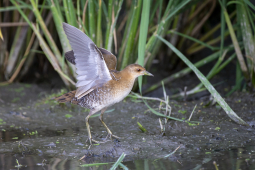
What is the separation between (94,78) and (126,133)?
0.76 meters

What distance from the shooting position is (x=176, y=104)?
4277 mm

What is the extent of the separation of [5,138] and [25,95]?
184 cm

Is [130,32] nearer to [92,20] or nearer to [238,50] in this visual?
[92,20]

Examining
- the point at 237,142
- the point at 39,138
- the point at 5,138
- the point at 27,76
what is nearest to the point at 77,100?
the point at 39,138

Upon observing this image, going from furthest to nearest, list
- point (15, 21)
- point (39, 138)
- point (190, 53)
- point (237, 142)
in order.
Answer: point (190, 53) < point (15, 21) < point (39, 138) < point (237, 142)

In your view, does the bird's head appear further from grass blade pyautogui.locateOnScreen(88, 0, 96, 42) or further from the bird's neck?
grass blade pyautogui.locateOnScreen(88, 0, 96, 42)

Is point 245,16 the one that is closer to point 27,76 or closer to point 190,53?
point 190,53

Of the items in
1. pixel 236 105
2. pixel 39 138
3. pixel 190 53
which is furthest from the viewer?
pixel 190 53

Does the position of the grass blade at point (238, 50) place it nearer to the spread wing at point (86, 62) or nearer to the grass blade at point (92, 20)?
the grass blade at point (92, 20)

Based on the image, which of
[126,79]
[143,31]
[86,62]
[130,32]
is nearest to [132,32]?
[130,32]

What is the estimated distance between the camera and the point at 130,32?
4008 mm

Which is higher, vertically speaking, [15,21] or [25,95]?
[15,21]

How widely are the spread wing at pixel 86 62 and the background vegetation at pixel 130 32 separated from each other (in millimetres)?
457

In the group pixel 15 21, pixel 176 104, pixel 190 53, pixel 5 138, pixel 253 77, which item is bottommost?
pixel 5 138
